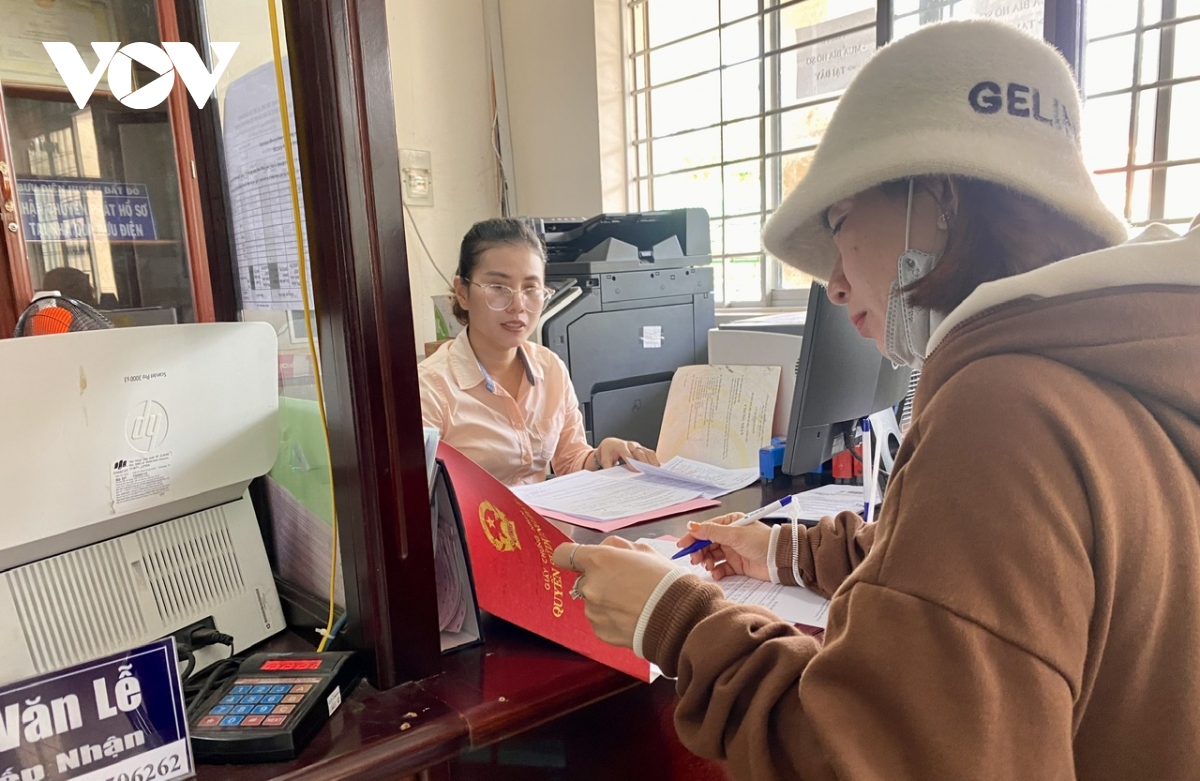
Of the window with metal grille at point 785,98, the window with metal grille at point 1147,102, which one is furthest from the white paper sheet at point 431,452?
the window with metal grille at point 1147,102

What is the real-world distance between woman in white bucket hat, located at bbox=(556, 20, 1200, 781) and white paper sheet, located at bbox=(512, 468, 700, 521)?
0.63 m

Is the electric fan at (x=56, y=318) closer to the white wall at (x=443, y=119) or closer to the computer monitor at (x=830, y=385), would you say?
the computer monitor at (x=830, y=385)

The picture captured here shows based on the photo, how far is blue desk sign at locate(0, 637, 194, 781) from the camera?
1.68 ft

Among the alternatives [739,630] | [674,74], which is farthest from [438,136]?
[739,630]

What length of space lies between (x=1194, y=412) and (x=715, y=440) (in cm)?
113

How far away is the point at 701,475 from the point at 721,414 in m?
0.18

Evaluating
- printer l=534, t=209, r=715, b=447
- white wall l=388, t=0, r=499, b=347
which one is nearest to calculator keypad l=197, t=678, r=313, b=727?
printer l=534, t=209, r=715, b=447

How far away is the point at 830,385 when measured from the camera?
133 centimetres

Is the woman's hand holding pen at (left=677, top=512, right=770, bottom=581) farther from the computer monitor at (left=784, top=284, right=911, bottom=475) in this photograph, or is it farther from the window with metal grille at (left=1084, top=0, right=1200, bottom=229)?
the window with metal grille at (left=1084, top=0, right=1200, bottom=229)

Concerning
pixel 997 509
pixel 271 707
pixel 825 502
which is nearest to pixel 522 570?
pixel 271 707

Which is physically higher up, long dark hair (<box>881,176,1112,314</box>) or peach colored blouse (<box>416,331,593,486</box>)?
long dark hair (<box>881,176,1112,314</box>)

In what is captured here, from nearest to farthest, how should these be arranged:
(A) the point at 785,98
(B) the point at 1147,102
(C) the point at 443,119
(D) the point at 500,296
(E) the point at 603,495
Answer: (E) the point at 603,495
(D) the point at 500,296
(B) the point at 1147,102
(A) the point at 785,98
(C) the point at 443,119

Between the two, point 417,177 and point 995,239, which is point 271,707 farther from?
point 417,177

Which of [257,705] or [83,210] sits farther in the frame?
[83,210]
